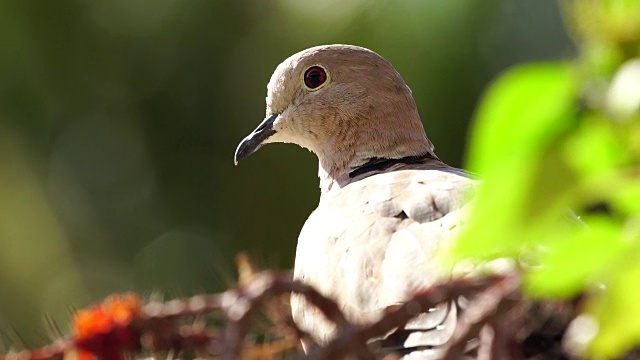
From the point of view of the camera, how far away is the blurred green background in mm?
8398

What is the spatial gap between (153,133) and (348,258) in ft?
22.6

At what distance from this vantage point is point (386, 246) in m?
2.91

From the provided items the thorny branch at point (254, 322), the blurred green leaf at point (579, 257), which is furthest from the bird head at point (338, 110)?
the blurred green leaf at point (579, 257)

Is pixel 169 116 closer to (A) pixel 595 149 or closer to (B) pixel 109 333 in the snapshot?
(B) pixel 109 333

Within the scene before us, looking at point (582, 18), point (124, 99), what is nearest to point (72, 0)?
point (124, 99)

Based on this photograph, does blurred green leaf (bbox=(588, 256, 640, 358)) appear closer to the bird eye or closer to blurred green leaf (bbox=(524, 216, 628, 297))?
blurred green leaf (bbox=(524, 216, 628, 297))

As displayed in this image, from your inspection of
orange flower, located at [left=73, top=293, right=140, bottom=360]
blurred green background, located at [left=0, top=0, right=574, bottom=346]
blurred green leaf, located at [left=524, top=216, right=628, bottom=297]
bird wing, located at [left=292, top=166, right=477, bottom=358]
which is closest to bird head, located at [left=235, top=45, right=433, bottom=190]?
bird wing, located at [left=292, top=166, right=477, bottom=358]

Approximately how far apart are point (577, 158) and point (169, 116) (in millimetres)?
8611

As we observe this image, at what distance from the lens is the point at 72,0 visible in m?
9.86

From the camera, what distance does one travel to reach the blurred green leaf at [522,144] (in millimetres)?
1006

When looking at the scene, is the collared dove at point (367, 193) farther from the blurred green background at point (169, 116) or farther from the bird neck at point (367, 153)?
the blurred green background at point (169, 116)

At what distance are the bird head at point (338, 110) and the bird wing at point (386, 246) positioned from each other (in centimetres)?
80

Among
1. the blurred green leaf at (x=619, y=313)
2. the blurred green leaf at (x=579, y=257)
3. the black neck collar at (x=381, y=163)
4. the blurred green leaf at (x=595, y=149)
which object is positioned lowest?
the black neck collar at (x=381, y=163)

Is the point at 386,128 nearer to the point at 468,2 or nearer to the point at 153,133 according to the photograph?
the point at 468,2
